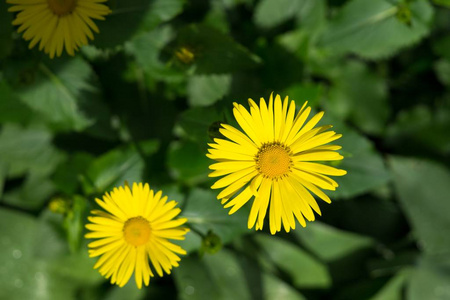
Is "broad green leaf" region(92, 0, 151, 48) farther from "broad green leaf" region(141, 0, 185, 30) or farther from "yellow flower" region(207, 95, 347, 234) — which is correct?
"yellow flower" region(207, 95, 347, 234)

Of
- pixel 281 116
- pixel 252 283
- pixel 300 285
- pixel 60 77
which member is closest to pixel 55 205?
pixel 60 77

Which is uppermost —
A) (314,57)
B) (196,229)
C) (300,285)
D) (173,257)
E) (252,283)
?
(314,57)

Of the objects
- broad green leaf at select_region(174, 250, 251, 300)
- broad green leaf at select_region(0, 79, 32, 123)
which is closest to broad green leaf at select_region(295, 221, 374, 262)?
broad green leaf at select_region(174, 250, 251, 300)

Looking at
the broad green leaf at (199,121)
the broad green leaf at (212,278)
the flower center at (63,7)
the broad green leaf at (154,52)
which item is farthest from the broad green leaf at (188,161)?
the flower center at (63,7)

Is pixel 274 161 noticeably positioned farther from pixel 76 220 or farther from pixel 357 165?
pixel 76 220

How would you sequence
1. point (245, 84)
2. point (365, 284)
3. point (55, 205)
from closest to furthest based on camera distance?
point (55, 205)
point (245, 84)
point (365, 284)

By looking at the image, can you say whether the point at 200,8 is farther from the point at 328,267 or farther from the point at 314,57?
the point at 328,267
